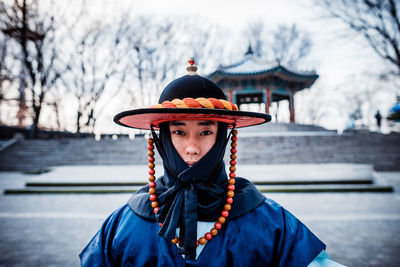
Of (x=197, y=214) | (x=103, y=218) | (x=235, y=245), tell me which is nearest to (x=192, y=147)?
(x=197, y=214)

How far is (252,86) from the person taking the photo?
18047mm

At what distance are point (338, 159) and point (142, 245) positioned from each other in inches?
478

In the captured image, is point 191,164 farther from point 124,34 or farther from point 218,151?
point 124,34

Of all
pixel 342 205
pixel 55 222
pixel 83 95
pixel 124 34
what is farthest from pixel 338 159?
pixel 83 95

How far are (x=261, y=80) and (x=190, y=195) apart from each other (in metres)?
17.8

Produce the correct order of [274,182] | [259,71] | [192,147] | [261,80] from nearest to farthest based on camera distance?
1. [192,147]
2. [274,182]
3. [259,71]
4. [261,80]

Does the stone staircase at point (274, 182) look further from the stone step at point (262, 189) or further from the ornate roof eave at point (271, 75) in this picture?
the ornate roof eave at point (271, 75)

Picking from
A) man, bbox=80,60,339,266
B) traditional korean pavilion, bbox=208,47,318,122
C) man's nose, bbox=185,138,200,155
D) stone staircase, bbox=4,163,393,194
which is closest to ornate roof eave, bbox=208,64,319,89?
traditional korean pavilion, bbox=208,47,318,122

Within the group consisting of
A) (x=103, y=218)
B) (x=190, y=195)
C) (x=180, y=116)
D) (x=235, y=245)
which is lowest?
(x=103, y=218)

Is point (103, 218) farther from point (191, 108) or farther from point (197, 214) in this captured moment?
point (191, 108)

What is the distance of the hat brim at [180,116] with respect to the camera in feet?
3.85

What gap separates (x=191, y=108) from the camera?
45.3 inches

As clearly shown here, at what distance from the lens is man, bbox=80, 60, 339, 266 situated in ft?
3.99

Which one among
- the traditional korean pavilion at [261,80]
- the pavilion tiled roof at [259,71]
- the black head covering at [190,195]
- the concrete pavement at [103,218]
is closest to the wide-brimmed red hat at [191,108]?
the black head covering at [190,195]
